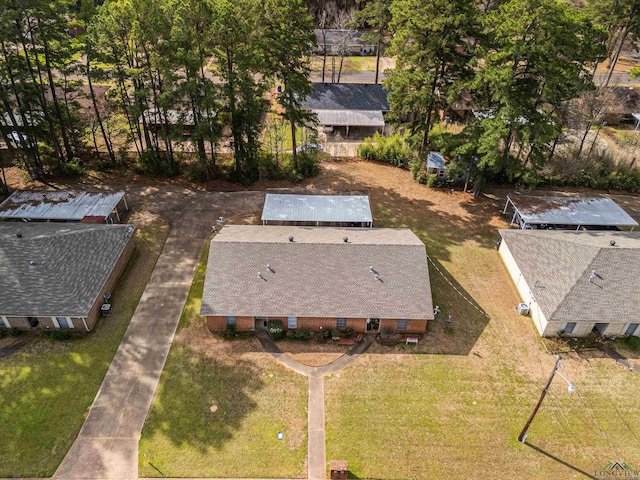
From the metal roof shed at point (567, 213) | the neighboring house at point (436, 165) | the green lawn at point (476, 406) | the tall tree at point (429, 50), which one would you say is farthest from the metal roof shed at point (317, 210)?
the metal roof shed at point (567, 213)

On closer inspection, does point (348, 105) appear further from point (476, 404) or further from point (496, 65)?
point (476, 404)

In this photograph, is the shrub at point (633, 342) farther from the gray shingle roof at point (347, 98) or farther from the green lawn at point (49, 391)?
the gray shingle roof at point (347, 98)

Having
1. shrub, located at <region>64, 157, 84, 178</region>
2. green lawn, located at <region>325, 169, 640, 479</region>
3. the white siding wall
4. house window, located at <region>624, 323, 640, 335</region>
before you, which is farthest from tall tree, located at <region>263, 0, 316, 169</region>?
house window, located at <region>624, 323, 640, 335</region>

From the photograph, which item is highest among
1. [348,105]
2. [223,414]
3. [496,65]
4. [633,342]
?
[496,65]

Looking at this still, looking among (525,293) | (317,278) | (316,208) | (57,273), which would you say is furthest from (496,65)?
(57,273)

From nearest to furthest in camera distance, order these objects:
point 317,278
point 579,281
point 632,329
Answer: point 632,329
point 317,278
point 579,281

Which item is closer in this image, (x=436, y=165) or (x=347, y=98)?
(x=436, y=165)

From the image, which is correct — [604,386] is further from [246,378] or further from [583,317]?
[246,378]
